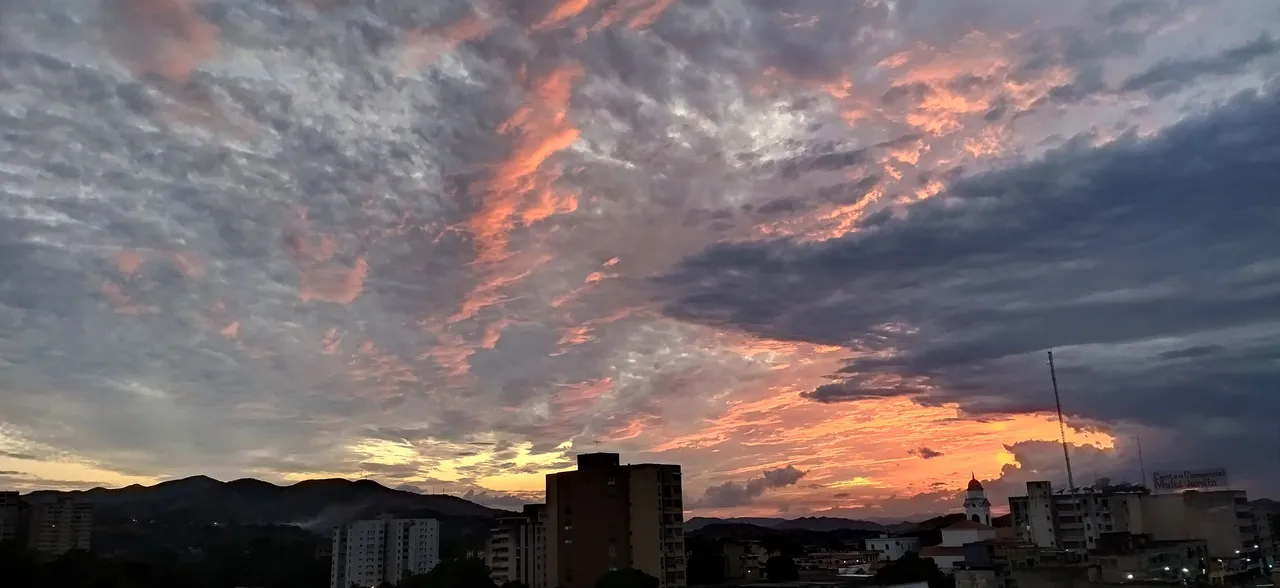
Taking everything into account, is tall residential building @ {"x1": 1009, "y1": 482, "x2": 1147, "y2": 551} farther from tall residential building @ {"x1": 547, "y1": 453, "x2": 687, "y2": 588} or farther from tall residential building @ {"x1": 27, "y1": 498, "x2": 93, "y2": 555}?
tall residential building @ {"x1": 27, "y1": 498, "x2": 93, "y2": 555}

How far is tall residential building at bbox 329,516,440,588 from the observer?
444ft

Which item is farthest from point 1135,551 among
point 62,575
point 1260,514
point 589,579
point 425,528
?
point 425,528

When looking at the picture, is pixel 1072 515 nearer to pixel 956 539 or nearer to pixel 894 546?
pixel 956 539

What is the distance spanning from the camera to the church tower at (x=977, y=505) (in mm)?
145000

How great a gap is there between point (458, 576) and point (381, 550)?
7585 cm

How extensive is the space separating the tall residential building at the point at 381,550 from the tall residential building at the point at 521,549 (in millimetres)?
53373

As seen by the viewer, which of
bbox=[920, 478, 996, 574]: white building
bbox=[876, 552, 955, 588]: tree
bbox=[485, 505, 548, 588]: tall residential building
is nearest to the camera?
bbox=[485, 505, 548, 588]: tall residential building

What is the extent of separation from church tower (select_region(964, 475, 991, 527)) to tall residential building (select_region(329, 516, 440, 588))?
308 ft

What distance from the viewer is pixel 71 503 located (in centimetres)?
14000

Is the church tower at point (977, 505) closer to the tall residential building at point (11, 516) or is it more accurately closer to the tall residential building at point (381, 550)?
the tall residential building at point (381, 550)

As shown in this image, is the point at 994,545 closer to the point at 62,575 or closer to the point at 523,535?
the point at 523,535

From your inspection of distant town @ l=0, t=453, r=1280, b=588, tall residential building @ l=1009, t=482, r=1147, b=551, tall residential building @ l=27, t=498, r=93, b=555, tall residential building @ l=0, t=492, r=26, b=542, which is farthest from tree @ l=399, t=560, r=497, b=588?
tall residential building @ l=27, t=498, r=93, b=555

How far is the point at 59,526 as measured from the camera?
445 ft

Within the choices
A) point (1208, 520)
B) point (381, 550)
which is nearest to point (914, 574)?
point (1208, 520)
